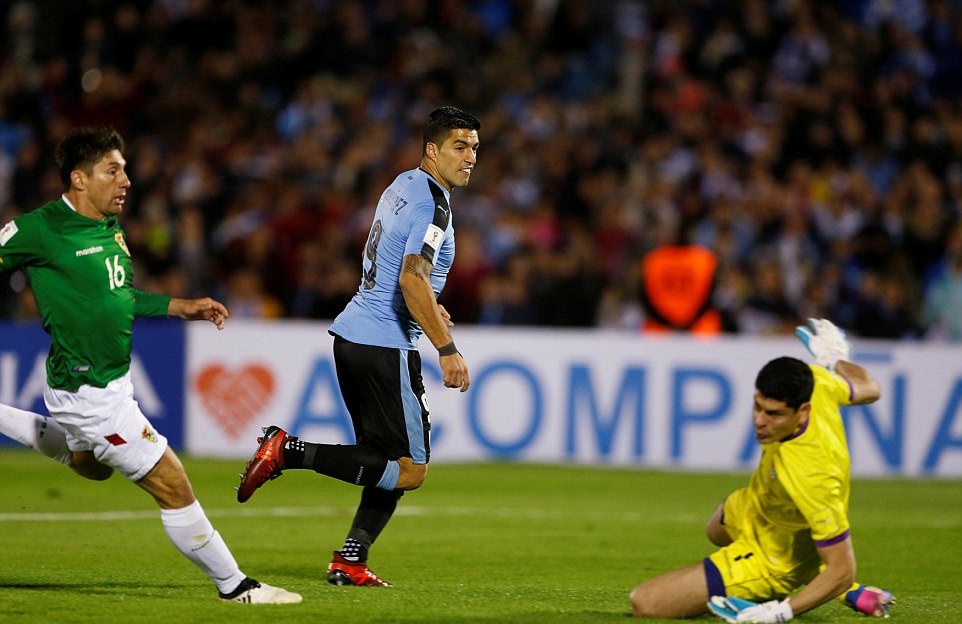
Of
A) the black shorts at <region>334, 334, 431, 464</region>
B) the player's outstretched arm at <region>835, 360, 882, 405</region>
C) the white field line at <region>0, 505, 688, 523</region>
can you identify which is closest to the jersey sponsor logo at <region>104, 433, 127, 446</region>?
the black shorts at <region>334, 334, 431, 464</region>

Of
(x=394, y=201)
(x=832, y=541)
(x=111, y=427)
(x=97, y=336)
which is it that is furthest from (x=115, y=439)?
(x=832, y=541)

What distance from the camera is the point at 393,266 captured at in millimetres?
8414

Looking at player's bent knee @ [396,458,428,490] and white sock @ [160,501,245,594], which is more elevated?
player's bent knee @ [396,458,428,490]

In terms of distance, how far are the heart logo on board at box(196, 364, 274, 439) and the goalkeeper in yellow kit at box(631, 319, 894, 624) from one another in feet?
31.9

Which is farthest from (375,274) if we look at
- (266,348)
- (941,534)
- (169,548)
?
(266,348)

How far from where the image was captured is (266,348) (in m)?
16.8

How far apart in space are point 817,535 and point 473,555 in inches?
152

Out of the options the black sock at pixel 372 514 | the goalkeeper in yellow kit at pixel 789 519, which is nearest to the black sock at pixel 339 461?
the black sock at pixel 372 514

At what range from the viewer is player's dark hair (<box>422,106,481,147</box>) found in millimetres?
8461

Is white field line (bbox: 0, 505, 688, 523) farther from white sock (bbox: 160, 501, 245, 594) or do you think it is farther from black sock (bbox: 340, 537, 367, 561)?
white sock (bbox: 160, 501, 245, 594)

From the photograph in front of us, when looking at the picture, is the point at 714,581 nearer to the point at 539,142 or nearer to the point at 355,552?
the point at 355,552

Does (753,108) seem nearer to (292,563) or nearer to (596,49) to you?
(596,49)

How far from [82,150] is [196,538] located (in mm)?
1939

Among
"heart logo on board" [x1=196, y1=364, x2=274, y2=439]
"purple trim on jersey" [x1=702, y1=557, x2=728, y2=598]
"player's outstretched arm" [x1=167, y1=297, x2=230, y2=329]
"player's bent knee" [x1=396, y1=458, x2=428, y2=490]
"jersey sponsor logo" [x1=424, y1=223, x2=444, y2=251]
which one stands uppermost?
"jersey sponsor logo" [x1=424, y1=223, x2=444, y2=251]
